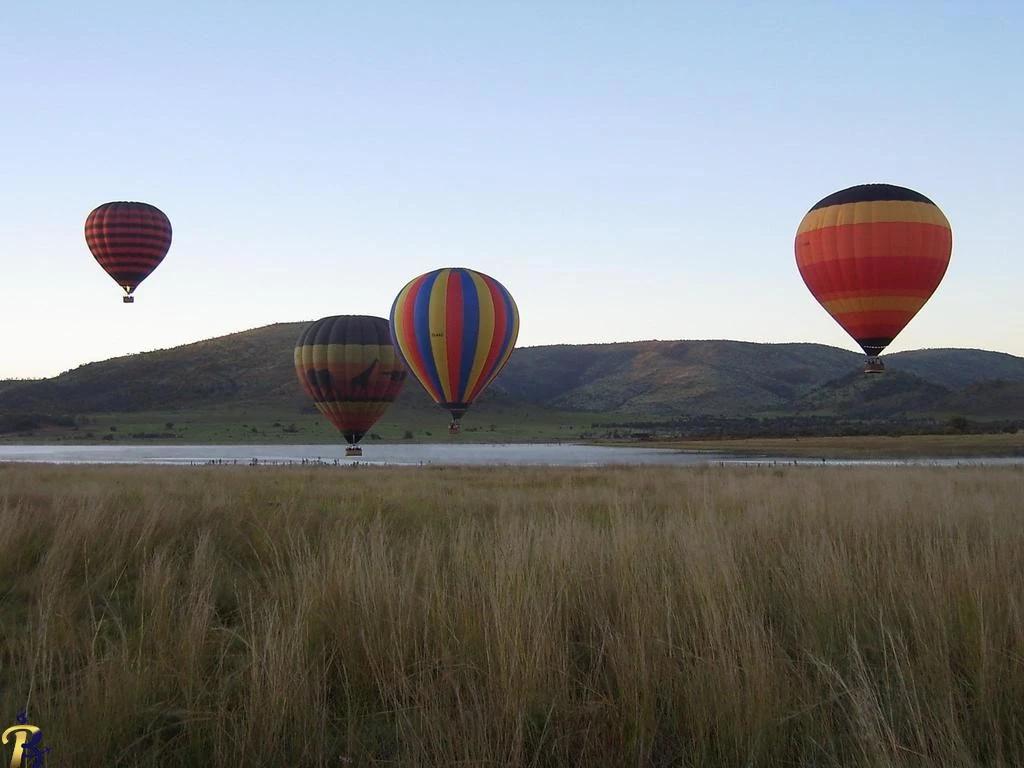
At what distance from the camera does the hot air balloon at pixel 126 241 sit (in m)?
58.6

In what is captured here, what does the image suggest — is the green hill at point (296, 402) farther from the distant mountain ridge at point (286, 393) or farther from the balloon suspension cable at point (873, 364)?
the balloon suspension cable at point (873, 364)

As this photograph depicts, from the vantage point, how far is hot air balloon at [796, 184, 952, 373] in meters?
35.0

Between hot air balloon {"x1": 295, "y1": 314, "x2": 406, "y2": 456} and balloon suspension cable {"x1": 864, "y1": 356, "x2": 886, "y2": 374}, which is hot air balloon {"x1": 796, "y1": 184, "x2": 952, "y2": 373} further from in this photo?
hot air balloon {"x1": 295, "y1": 314, "x2": 406, "y2": 456}

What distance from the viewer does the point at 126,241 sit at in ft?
192

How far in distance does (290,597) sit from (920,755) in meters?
4.20

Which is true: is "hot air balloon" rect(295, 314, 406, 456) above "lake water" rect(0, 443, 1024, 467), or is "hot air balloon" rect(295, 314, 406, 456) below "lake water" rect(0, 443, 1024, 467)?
above

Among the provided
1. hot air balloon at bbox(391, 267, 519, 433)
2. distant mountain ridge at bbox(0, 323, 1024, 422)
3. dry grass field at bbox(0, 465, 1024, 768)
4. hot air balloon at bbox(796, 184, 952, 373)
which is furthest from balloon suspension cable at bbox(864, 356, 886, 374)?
distant mountain ridge at bbox(0, 323, 1024, 422)

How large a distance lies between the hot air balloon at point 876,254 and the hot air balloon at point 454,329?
1438 cm

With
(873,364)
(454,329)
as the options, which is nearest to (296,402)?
(454,329)

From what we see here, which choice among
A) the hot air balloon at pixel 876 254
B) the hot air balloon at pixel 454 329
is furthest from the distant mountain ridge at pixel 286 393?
the hot air balloon at pixel 454 329

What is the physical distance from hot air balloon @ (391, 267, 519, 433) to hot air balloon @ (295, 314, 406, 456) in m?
9.14

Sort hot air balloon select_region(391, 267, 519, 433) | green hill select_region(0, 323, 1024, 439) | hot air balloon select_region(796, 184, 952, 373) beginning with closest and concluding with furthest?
hot air balloon select_region(796, 184, 952, 373), hot air balloon select_region(391, 267, 519, 433), green hill select_region(0, 323, 1024, 439)

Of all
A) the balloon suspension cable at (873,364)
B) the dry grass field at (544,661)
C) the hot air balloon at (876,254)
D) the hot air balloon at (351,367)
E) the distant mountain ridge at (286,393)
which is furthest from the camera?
the distant mountain ridge at (286,393)

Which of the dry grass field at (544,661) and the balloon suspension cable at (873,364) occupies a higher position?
the balloon suspension cable at (873,364)
